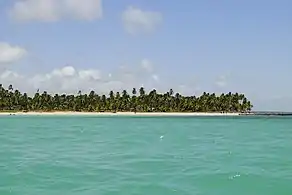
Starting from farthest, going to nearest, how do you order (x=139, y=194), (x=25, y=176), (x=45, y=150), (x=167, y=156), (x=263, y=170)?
(x=45, y=150)
(x=167, y=156)
(x=263, y=170)
(x=25, y=176)
(x=139, y=194)

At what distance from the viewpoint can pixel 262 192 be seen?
2352 cm

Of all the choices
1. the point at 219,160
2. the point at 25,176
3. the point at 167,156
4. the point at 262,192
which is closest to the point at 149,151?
the point at 167,156

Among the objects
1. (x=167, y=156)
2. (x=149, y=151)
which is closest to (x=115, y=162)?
(x=167, y=156)

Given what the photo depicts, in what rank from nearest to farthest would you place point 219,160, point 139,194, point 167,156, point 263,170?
point 139,194
point 263,170
point 219,160
point 167,156

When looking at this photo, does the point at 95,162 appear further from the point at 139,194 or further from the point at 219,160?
the point at 139,194

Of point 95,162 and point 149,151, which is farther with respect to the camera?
point 149,151

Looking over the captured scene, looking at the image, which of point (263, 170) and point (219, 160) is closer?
point (263, 170)

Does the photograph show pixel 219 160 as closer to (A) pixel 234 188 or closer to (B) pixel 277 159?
(B) pixel 277 159

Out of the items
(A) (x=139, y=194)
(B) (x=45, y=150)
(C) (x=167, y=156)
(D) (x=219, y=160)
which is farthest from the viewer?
(B) (x=45, y=150)

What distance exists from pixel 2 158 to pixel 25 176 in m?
9.89

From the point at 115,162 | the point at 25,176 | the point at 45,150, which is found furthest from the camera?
the point at 45,150

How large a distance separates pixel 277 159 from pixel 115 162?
11.6 metres

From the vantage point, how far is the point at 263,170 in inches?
1185

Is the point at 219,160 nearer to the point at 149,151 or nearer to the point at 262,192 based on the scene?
the point at 149,151
